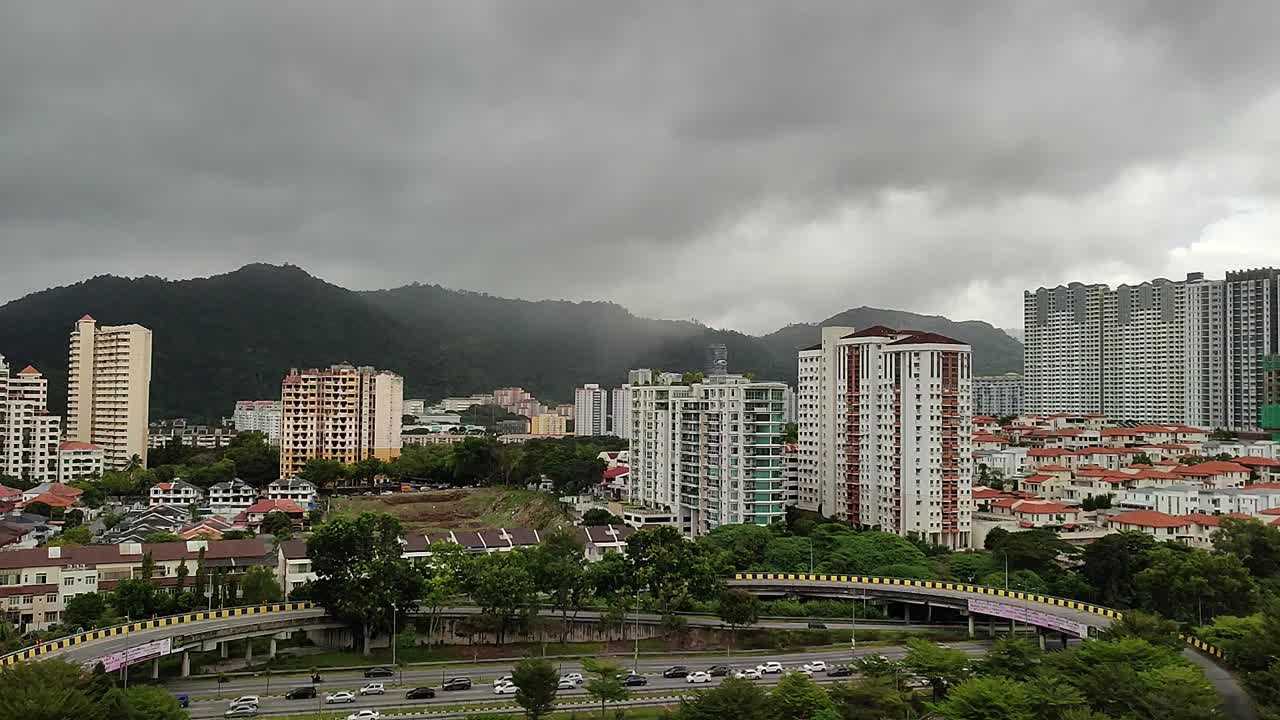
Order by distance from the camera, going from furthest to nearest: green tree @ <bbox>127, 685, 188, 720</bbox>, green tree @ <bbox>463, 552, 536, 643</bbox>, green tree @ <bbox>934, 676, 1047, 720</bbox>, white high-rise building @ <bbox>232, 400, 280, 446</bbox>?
white high-rise building @ <bbox>232, 400, 280, 446</bbox> < green tree @ <bbox>463, 552, 536, 643</bbox> < green tree @ <bbox>934, 676, 1047, 720</bbox> < green tree @ <bbox>127, 685, 188, 720</bbox>

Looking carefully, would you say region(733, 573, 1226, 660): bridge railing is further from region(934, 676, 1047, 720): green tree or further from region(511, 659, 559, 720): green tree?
region(511, 659, 559, 720): green tree

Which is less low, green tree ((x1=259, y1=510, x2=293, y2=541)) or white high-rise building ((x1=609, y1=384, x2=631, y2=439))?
white high-rise building ((x1=609, y1=384, x2=631, y2=439))

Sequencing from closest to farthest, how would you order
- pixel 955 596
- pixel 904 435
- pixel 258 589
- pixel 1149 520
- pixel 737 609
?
pixel 737 609 → pixel 258 589 → pixel 955 596 → pixel 1149 520 → pixel 904 435

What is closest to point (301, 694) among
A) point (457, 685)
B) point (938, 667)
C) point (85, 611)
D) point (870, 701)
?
point (457, 685)

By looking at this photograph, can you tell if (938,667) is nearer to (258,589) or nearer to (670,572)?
(670,572)

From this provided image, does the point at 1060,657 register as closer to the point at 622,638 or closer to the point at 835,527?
the point at 622,638

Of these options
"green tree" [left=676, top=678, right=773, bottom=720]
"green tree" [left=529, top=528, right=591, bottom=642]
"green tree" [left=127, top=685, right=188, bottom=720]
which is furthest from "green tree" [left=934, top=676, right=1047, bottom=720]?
"green tree" [left=127, top=685, right=188, bottom=720]

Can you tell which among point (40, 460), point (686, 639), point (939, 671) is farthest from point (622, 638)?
point (40, 460)
